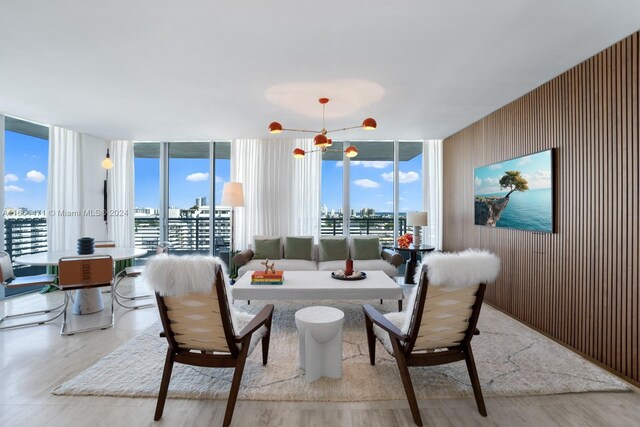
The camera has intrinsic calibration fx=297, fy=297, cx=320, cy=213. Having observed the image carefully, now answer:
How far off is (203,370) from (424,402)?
1690mm

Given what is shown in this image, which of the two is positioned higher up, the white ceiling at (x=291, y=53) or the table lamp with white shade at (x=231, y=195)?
the white ceiling at (x=291, y=53)

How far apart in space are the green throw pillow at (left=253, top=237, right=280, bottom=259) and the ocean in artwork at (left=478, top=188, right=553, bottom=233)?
131 inches

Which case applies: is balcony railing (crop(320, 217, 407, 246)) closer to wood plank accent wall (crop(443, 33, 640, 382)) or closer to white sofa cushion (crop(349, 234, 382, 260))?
white sofa cushion (crop(349, 234, 382, 260))

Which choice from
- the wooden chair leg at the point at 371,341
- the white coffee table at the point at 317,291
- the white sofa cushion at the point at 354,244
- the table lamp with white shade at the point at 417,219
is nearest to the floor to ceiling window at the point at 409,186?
the table lamp with white shade at the point at 417,219

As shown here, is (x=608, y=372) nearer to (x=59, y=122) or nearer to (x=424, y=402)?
(x=424, y=402)

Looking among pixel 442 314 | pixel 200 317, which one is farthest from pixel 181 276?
pixel 442 314

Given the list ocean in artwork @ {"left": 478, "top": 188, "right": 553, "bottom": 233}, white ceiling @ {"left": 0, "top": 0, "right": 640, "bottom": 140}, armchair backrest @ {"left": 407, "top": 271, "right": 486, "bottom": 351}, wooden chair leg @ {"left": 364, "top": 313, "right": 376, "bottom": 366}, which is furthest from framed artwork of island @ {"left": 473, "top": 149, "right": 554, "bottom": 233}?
wooden chair leg @ {"left": 364, "top": 313, "right": 376, "bottom": 366}

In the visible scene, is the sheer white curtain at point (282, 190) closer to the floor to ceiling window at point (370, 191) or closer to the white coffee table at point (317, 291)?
the floor to ceiling window at point (370, 191)

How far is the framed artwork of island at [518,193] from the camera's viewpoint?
3.08 metres

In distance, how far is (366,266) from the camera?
4.48 m

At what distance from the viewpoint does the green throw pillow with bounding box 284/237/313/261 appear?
504 centimetres

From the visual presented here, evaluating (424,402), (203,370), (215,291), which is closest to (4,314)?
(203,370)

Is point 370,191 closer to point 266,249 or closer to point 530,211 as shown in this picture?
point 266,249

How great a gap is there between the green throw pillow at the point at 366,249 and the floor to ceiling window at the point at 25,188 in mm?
5162
